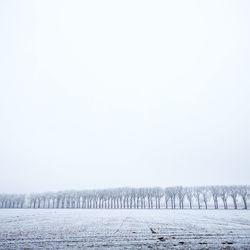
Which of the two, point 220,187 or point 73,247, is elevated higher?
point 220,187

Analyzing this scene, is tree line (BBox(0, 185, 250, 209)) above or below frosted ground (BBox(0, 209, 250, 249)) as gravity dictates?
above

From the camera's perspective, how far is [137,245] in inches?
660

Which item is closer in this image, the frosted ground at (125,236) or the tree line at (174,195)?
the frosted ground at (125,236)

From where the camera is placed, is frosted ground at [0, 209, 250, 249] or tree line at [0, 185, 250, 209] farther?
tree line at [0, 185, 250, 209]

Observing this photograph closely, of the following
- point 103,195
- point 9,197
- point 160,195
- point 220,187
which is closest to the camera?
point 220,187

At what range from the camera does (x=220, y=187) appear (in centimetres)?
11581

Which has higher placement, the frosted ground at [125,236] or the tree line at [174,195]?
the tree line at [174,195]

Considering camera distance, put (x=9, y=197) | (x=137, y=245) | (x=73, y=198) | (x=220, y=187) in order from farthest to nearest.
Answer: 1. (x=9, y=197)
2. (x=73, y=198)
3. (x=220, y=187)
4. (x=137, y=245)

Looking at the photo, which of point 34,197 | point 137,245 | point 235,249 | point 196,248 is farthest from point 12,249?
point 34,197

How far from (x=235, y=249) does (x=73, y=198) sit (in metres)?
152

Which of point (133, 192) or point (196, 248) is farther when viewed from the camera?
point (133, 192)

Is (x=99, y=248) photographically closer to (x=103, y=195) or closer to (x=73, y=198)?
(x=103, y=195)

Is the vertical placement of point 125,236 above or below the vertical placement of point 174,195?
below

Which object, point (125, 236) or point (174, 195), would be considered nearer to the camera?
point (125, 236)
